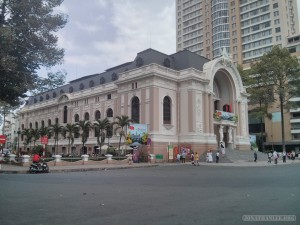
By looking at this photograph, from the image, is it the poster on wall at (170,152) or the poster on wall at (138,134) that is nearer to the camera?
the poster on wall at (138,134)

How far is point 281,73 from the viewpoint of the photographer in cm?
5028

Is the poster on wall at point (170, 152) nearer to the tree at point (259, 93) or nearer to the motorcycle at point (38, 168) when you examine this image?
the tree at point (259, 93)

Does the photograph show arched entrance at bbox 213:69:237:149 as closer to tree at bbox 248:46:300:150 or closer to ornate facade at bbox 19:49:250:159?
ornate facade at bbox 19:49:250:159

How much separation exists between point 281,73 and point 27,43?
45.0 metres

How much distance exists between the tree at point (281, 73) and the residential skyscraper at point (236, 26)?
3032cm

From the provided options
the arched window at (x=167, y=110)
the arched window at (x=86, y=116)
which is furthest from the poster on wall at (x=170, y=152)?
the arched window at (x=86, y=116)

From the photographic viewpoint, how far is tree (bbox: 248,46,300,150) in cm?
4950

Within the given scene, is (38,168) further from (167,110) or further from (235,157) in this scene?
(235,157)

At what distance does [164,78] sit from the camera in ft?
A: 140

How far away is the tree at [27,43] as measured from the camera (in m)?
14.7

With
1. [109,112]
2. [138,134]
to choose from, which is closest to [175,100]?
[138,134]

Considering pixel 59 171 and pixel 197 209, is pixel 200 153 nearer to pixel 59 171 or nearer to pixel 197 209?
pixel 59 171

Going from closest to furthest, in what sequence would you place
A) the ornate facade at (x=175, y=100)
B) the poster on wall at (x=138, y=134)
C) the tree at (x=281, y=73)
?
the poster on wall at (x=138, y=134), the ornate facade at (x=175, y=100), the tree at (x=281, y=73)

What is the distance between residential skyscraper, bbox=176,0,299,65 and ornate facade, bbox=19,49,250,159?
34174 millimetres
